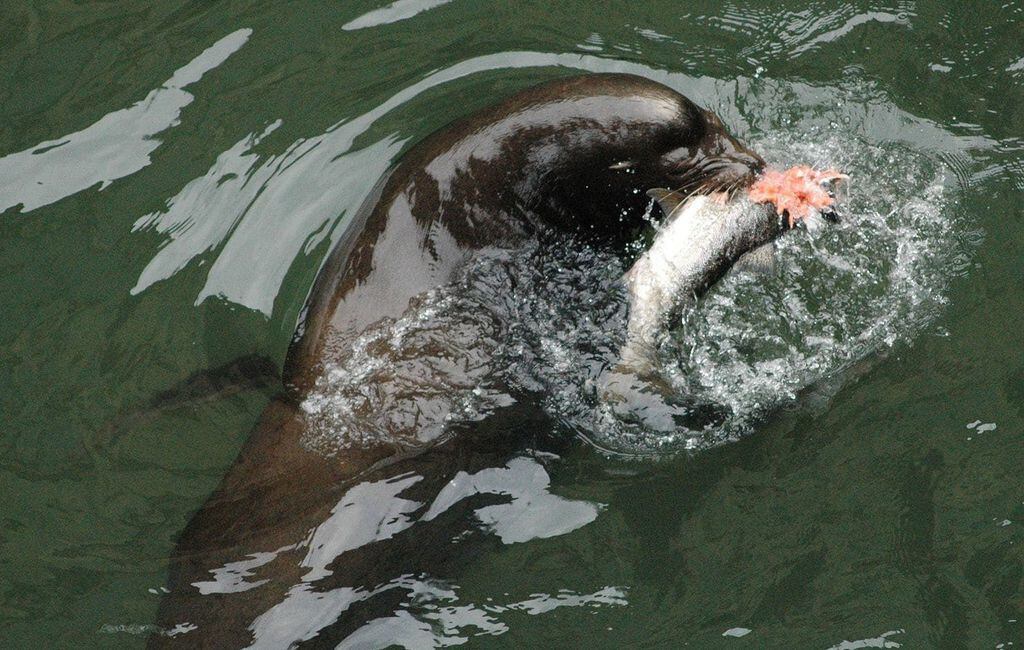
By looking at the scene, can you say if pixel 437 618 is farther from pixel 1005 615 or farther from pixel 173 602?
pixel 1005 615

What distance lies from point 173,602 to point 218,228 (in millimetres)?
2007

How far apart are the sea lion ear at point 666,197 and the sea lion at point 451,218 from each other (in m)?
0.03

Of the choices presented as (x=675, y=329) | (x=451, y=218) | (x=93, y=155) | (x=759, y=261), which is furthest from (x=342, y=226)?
(x=759, y=261)

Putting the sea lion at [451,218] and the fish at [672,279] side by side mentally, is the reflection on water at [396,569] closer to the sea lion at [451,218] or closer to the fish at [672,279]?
the sea lion at [451,218]

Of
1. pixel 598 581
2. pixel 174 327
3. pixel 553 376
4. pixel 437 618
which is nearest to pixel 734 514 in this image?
pixel 598 581

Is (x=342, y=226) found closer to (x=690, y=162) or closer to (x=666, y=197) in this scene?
(x=666, y=197)

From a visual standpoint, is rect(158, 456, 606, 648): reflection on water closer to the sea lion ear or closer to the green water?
the green water

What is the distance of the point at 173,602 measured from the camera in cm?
444

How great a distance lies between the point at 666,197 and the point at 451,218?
991 mm

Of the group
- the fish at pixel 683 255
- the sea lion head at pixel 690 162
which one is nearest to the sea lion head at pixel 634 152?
the sea lion head at pixel 690 162

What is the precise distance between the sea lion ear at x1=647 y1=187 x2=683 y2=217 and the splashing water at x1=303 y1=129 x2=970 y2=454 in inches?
13.4

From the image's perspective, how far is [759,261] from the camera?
527cm

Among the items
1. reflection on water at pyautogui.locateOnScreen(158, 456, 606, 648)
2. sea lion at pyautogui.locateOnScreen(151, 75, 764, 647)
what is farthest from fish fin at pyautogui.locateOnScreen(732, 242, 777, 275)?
reflection on water at pyautogui.locateOnScreen(158, 456, 606, 648)

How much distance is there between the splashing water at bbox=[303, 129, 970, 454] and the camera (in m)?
4.73
